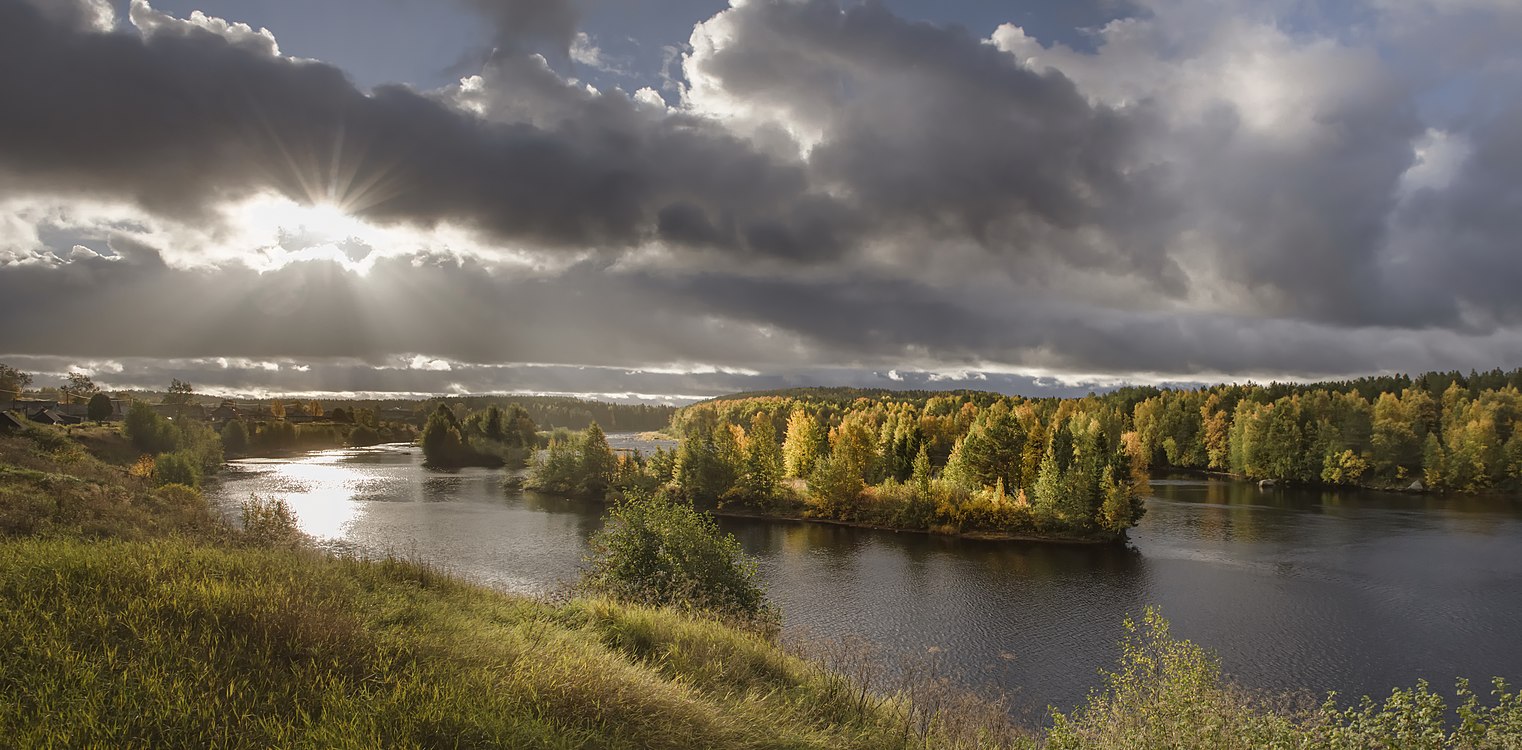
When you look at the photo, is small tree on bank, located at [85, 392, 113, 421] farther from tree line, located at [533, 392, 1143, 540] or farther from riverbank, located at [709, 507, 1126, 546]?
riverbank, located at [709, 507, 1126, 546]

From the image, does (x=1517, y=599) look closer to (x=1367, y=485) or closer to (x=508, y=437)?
(x=1367, y=485)

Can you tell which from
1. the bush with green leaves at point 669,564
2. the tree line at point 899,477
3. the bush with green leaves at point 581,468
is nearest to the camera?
the bush with green leaves at point 669,564

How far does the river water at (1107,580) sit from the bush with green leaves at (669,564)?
4.08 m

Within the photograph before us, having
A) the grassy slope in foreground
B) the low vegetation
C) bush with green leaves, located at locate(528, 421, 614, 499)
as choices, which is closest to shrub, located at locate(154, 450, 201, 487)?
bush with green leaves, located at locate(528, 421, 614, 499)

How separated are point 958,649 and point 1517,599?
120 ft

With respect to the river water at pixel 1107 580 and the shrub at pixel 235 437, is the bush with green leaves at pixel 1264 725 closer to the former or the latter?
the river water at pixel 1107 580

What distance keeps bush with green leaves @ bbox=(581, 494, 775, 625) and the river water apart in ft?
13.4

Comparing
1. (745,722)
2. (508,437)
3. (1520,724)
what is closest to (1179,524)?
(1520,724)

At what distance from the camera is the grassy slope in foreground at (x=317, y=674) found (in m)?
7.86

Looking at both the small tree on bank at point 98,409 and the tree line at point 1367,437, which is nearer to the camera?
the small tree on bank at point 98,409

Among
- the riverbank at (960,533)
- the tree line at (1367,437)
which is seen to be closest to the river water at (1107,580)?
the riverbank at (960,533)

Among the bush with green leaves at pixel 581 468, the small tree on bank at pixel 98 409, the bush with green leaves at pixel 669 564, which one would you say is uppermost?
the small tree on bank at pixel 98 409

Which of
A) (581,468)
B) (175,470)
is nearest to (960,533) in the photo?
(581,468)

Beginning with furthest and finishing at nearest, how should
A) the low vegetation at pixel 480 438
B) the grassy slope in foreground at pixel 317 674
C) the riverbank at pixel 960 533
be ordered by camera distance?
the low vegetation at pixel 480 438
the riverbank at pixel 960 533
the grassy slope in foreground at pixel 317 674
